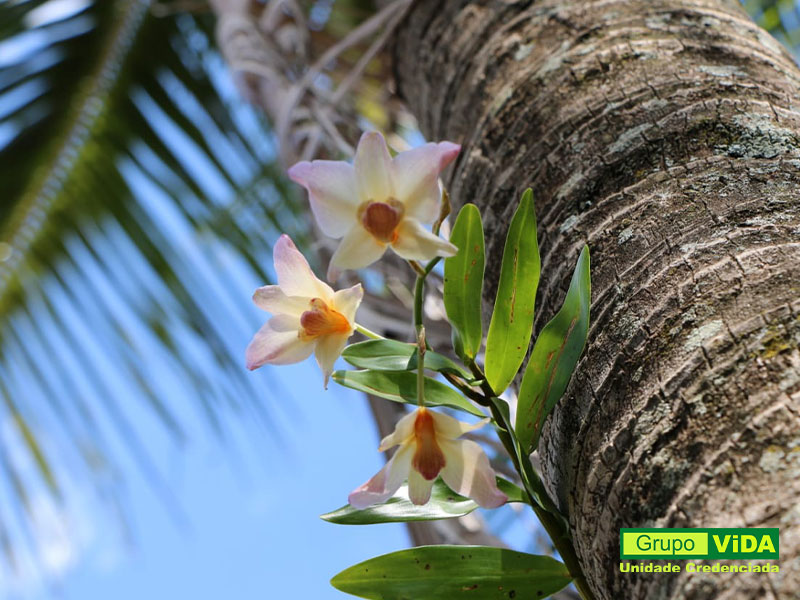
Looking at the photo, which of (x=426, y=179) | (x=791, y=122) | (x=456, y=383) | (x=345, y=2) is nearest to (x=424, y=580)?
(x=456, y=383)

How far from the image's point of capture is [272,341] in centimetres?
46

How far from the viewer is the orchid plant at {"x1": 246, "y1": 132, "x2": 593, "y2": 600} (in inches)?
16.6

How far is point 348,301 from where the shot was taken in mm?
454

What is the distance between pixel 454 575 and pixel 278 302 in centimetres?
18

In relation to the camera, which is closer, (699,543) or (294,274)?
(699,543)

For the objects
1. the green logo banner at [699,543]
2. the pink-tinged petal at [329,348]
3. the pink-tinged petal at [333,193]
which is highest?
the pink-tinged petal at [333,193]

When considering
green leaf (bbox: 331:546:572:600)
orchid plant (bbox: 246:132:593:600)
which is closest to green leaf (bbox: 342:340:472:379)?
orchid plant (bbox: 246:132:593:600)

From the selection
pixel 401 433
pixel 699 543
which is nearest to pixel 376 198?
pixel 401 433

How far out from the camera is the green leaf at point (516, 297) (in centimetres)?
47

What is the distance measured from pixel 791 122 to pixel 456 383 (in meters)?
0.28

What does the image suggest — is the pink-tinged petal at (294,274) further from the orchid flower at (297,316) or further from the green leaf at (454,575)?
the green leaf at (454,575)

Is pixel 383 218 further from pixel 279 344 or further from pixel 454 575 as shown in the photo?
pixel 454 575

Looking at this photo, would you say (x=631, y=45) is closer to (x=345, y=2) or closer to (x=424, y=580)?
(x=424, y=580)

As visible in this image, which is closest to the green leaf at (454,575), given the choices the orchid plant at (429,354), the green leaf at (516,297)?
the orchid plant at (429,354)
